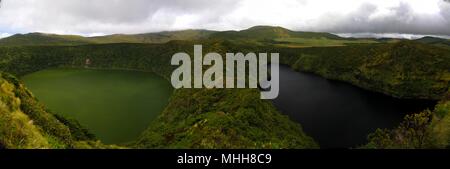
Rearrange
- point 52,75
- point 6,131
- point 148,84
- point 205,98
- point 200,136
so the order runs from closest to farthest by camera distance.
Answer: point 6,131, point 200,136, point 205,98, point 148,84, point 52,75

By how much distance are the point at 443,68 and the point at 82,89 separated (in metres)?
116

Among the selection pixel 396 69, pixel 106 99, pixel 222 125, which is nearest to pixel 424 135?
pixel 222 125

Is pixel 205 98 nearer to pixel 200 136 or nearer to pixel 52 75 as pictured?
pixel 200 136

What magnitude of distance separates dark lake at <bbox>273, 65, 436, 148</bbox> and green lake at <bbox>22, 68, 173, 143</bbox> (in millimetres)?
31204

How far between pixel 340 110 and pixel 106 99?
60.2 meters

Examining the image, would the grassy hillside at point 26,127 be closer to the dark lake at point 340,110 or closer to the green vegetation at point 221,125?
the green vegetation at point 221,125

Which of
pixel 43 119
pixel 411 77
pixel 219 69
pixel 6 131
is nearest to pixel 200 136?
pixel 43 119

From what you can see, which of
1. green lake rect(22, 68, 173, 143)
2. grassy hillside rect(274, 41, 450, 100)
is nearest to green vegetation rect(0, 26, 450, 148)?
grassy hillside rect(274, 41, 450, 100)

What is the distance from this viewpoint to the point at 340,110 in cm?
7850

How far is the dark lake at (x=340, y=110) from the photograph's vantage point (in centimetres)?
6121

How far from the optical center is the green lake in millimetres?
67750

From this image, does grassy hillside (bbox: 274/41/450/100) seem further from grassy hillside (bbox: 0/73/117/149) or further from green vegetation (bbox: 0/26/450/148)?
grassy hillside (bbox: 0/73/117/149)

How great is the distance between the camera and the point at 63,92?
10956 centimetres

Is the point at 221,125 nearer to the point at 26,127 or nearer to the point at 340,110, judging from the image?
the point at 26,127
